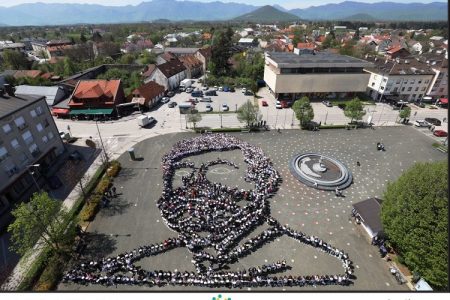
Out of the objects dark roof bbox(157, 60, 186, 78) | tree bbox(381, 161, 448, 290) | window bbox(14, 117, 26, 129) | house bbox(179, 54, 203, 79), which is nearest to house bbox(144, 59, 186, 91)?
dark roof bbox(157, 60, 186, 78)

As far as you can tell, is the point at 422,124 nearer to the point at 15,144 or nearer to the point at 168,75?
the point at 168,75

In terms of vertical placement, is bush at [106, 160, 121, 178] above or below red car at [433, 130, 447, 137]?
above

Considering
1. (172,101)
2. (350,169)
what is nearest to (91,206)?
(350,169)

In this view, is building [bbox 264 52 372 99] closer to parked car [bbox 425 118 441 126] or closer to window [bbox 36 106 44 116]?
parked car [bbox 425 118 441 126]

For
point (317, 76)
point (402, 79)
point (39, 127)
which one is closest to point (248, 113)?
point (317, 76)

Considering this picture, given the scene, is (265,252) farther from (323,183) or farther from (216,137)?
(216,137)
